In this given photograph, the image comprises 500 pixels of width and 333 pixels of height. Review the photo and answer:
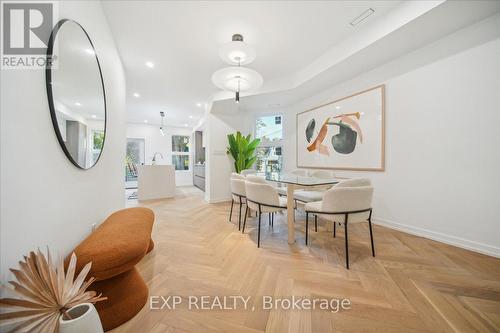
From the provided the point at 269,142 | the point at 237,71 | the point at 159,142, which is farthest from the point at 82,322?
the point at 159,142

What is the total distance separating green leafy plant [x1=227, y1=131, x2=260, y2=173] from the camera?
14.3 feet

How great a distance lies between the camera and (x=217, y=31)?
2254 mm

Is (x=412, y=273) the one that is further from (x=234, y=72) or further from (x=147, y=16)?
(x=147, y=16)

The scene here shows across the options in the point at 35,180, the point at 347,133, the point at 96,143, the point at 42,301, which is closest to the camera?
the point at 42,301

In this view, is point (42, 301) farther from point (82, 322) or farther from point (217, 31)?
point (217, 31)

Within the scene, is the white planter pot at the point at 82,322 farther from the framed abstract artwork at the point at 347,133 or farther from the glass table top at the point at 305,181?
the framed abstract artwork at the point at 347,133

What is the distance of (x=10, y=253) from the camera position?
0.73 meters

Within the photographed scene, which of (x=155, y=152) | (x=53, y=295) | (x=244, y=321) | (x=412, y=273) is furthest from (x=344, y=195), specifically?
(x=155, y=152)

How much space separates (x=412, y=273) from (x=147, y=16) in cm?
389

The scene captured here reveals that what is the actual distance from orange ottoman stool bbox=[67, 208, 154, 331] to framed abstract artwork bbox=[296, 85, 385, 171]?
10.7 feet

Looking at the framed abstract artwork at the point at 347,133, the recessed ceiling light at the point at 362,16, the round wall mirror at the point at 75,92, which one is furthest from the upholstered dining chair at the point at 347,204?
the round wall mirror at the point at 75,92

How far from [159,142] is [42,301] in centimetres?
779

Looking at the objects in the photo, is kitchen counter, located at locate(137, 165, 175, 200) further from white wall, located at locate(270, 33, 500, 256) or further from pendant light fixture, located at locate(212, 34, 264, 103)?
white wall, located at locate(270, 33, 500, 256)

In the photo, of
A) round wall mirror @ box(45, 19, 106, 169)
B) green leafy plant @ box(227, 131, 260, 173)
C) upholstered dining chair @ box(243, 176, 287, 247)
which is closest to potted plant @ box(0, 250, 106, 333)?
round wall mirror @ box(45, 19, 106, 169)
